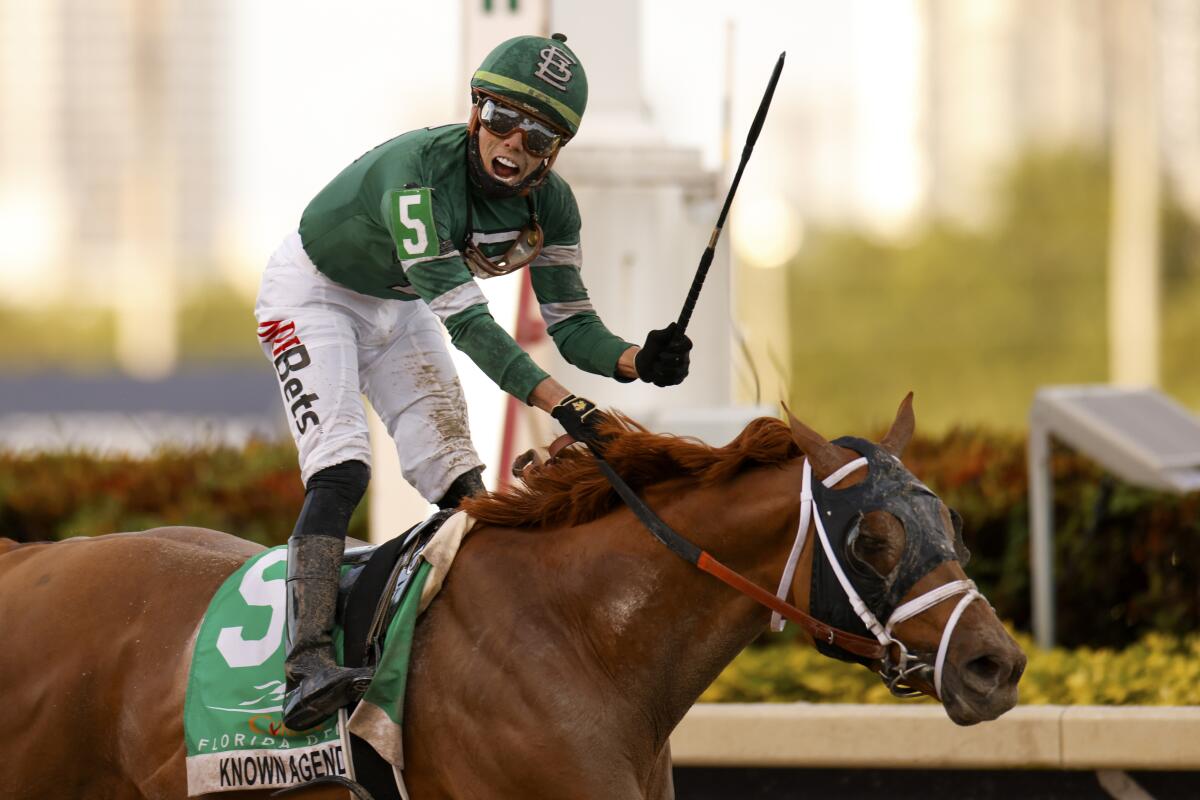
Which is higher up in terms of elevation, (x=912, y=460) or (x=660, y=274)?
(x=660, y=274)

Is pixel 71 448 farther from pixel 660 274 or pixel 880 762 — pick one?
pixel 880 762

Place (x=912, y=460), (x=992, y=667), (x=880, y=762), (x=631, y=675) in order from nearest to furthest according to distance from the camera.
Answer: (x=992, y=667)
(x=631, y=675)
(x=880, y=762)
(x=912, y=460)

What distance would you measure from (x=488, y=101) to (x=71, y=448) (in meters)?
5.79

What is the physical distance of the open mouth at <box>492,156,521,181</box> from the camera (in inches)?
169

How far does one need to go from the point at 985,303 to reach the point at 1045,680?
33.5 m

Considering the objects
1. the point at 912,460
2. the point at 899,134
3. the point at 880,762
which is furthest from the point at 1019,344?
the point at 880,762

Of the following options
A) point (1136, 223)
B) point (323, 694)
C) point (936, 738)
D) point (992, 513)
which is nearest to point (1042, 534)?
point (992, 513)

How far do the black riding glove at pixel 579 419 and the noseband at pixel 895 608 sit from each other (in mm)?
536

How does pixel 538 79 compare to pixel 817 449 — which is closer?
pixel 817 449

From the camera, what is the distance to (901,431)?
3959mm

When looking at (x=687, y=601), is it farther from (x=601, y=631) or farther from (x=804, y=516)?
(x=804, y=516)

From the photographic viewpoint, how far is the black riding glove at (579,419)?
13.3 ft

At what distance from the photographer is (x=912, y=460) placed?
823 centimetres

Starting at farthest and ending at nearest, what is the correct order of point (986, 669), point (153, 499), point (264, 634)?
point (153, 499) → point (264, 634) → point (986, 669)
